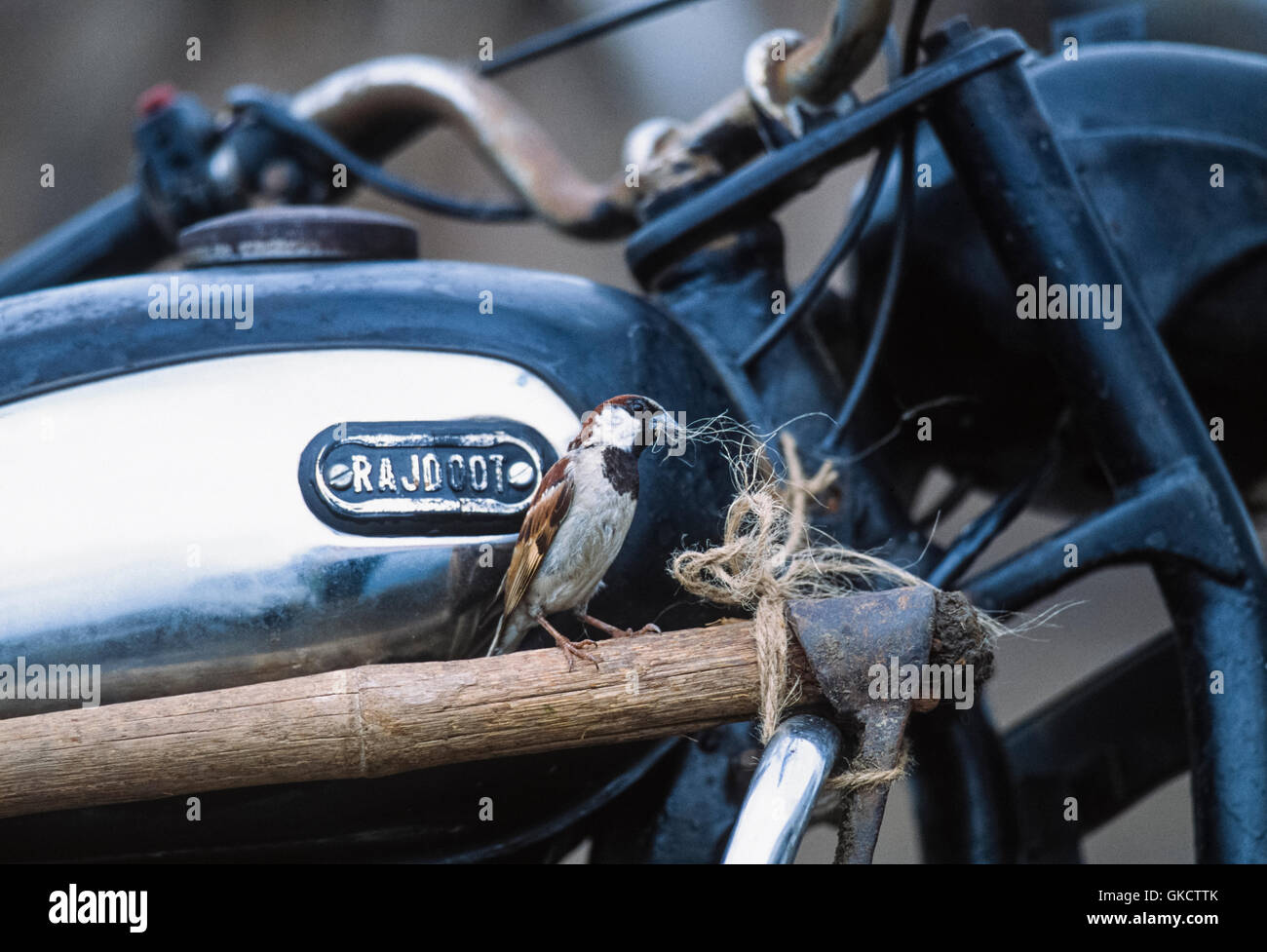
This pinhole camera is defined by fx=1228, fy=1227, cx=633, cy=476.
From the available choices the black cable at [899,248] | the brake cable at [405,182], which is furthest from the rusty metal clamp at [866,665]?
the brake cable at [405,182]

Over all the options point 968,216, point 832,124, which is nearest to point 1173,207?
point 968,216

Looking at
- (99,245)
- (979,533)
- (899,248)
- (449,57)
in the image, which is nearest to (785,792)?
(979,533)

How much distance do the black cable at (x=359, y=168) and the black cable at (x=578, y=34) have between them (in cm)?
15

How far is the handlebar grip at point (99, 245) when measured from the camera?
135 centimetres

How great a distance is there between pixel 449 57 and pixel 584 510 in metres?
3.44

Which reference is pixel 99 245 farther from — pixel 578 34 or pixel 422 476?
pixel 422 476

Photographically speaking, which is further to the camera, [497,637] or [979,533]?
[979,533]

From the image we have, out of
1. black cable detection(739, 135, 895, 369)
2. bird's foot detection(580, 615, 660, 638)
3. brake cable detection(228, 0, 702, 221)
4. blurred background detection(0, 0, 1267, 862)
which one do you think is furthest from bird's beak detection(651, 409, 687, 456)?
blurred background detection(0, 0, 1267, 862)

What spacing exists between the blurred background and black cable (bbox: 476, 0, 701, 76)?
2.01m

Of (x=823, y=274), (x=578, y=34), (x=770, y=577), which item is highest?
(x=578, y=34)

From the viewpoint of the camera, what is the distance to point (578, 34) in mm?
1318

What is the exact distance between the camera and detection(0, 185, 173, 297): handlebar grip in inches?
53.1

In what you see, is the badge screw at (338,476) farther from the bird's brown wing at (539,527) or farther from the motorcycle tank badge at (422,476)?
the bird's brown wing at (539,527)
